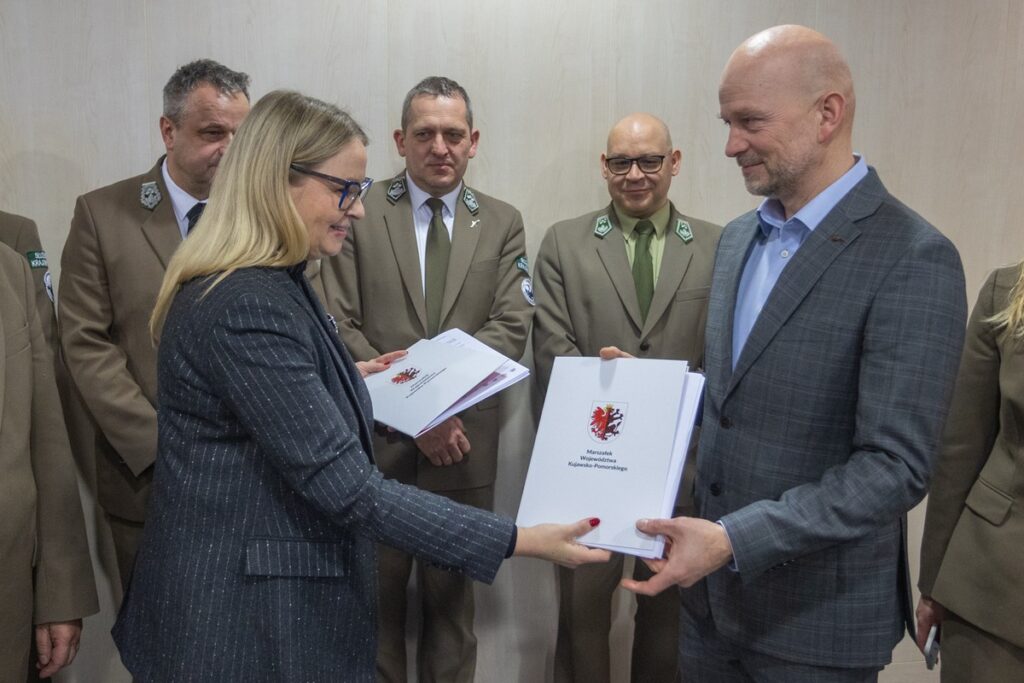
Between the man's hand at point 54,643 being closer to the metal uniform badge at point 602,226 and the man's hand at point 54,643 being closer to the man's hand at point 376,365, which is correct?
the man's hand at point 376,365

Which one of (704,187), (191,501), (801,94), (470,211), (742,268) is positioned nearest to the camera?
(191,501)

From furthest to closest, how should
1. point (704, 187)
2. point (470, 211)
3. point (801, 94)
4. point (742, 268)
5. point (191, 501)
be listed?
point (704, 187) < point (470, 211) < point (742, 268) < point (801, 94) < point (191, 501)

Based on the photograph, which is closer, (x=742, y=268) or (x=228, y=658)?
(x=228, y=658)

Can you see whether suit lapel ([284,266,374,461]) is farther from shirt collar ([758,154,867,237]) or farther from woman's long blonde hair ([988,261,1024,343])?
woman's long blonde hair ([988,261,1024,343])

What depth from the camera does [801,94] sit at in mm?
1729

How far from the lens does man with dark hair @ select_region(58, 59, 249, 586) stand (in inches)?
99.0

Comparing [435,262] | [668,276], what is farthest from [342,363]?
[668,276]

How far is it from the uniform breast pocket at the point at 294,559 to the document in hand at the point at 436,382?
69 centimetres

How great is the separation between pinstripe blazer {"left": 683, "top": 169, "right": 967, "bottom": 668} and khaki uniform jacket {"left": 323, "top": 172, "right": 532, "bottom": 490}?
1338mm

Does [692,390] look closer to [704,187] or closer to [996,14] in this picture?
[704,187]

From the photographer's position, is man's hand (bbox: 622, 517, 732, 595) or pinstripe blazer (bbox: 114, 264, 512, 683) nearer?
pinstripe blazer (bbox: 114, 264, 512, 683)

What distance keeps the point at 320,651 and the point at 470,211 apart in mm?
1855

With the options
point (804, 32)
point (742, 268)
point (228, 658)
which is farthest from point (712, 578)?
point (804, 32)

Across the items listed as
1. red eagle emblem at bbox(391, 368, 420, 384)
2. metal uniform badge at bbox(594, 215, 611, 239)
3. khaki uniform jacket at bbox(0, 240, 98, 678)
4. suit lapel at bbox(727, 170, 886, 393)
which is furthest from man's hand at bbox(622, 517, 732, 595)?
metal uniform badge at bbox(594, 215, 611, 239)
